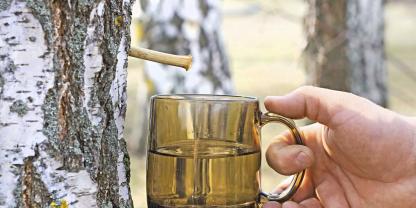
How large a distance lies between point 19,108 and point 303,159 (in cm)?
68

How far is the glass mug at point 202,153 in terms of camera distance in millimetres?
1454

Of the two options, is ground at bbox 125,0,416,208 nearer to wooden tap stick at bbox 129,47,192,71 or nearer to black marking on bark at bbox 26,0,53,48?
wooden tap stick at bbox 129,47,192,71

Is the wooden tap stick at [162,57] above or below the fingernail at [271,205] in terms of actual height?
above

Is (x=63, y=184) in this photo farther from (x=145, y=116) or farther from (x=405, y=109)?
(x=405, y=109)

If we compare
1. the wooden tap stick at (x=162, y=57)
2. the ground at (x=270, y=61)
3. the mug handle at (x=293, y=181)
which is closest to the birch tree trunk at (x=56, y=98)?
the wooden tap stick at (x=162, y=57)

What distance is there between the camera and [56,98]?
1267 millimetres

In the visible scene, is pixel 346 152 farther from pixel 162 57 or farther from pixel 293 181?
pixel 162 57

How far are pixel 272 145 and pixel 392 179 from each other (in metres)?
0.30

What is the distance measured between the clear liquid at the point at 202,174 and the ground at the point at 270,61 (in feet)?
11.1

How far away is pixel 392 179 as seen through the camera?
183 cm

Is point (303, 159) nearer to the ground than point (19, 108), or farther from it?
nearer to the ground

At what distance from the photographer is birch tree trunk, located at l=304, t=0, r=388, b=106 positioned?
17.4ft

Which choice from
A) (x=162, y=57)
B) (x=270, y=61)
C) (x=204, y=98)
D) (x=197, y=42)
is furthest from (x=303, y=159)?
(x=270, y=61)

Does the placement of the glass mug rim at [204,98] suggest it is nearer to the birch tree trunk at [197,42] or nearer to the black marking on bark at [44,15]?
the black marking on bark at [44,15]
